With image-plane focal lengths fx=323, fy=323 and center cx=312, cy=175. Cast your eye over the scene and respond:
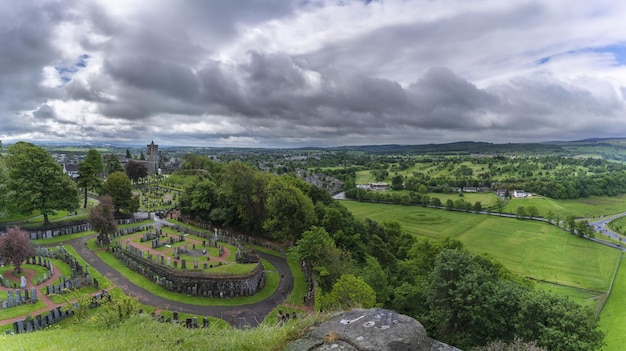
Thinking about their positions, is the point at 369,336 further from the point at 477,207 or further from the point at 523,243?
the point at 477,207

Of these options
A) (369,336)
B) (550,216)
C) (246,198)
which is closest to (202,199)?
(246,198)

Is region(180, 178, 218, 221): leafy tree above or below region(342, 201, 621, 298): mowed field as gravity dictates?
above

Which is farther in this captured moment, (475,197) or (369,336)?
(475,197)

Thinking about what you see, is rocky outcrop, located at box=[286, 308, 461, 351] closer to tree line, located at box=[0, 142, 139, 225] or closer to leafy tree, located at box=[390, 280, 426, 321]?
leafy tree, located at box=[390, 280, 426, 321]

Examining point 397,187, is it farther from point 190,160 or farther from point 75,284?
point 75,284

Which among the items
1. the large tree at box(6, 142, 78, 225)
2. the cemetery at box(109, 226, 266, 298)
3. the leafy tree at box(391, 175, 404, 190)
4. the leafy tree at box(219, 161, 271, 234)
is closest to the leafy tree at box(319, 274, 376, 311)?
→ the cemetery at box(109, 226, 266, 298)

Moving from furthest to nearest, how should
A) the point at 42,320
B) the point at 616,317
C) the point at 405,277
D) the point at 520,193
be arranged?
the point at 520,193 < the point at 616,317 < the point at 405,277 < the point at 42,320

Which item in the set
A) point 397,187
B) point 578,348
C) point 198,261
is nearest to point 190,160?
point 397,187
